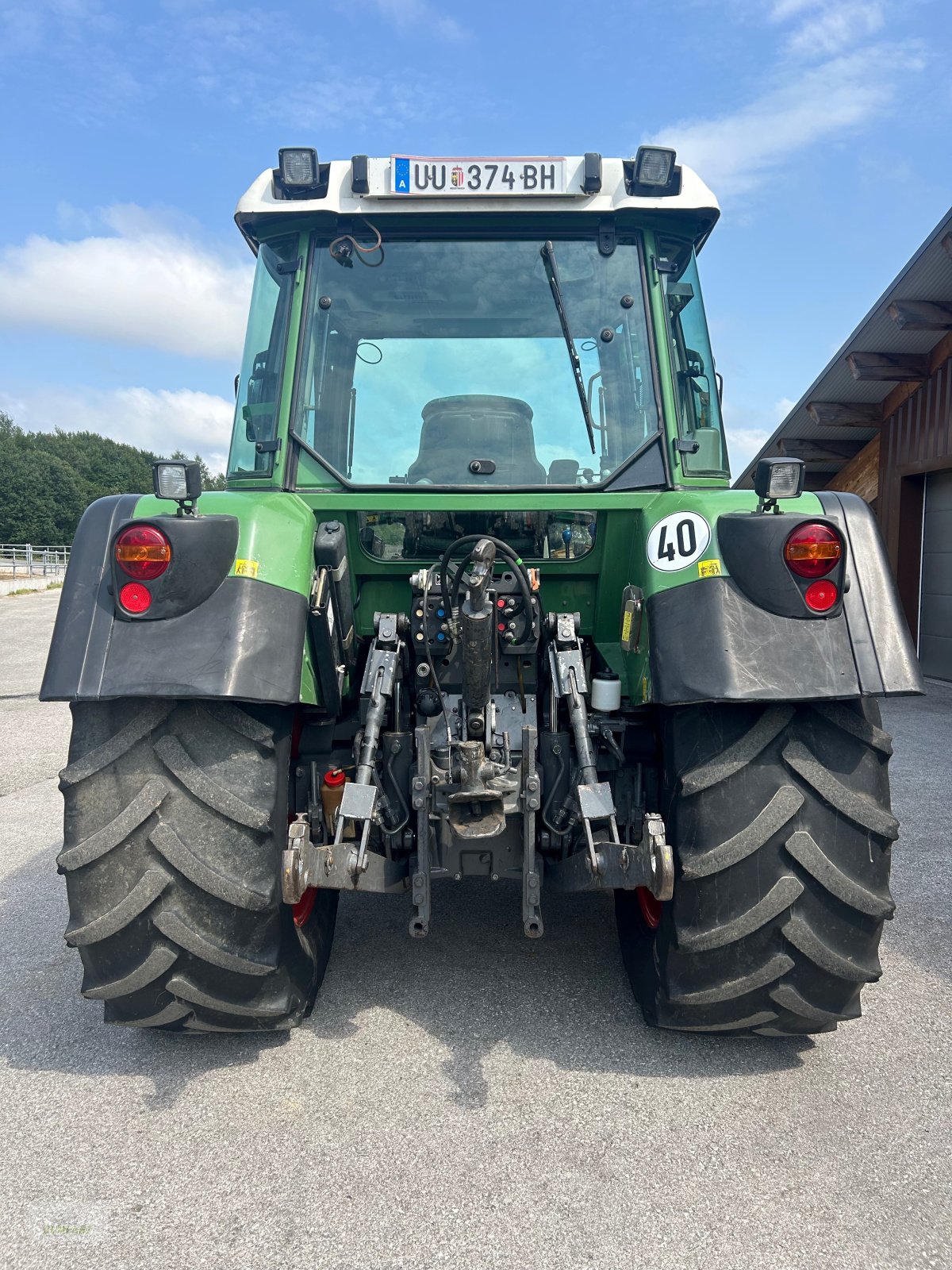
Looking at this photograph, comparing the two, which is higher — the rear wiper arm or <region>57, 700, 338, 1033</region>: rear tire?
the rear wiper arm

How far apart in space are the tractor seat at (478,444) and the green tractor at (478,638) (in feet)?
0.04

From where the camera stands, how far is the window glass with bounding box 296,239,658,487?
3.28 meters

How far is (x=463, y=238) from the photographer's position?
3354 millimetres

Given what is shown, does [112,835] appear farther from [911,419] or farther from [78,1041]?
[911,419]

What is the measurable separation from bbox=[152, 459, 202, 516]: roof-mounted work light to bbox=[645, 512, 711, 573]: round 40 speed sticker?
1348 mm

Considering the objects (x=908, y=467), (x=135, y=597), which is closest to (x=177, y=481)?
(x=135, y=597)

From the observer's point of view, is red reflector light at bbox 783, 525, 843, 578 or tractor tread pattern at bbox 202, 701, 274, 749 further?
tractor tread pattern at bbox 202, 701, 274, 749

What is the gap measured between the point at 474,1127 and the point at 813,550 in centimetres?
182

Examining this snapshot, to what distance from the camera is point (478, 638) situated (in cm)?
272

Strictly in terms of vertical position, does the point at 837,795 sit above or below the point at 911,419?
below

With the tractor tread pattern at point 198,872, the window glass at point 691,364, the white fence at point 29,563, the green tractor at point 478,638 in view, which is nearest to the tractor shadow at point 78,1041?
the green tractor at point 478,638

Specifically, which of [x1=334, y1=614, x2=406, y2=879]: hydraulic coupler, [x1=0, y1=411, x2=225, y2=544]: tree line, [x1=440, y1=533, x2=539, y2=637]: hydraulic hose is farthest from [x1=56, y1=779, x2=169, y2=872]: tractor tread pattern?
[x1=0, y1=411, x2=225, y2=544]: tree line

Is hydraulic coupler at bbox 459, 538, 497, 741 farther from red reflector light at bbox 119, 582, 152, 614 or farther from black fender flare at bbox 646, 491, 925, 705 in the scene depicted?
red reflector light at bbox 119, 582, 152, 614

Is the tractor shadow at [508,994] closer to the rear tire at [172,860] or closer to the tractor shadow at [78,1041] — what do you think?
the tractor shadow at [78,1041]
